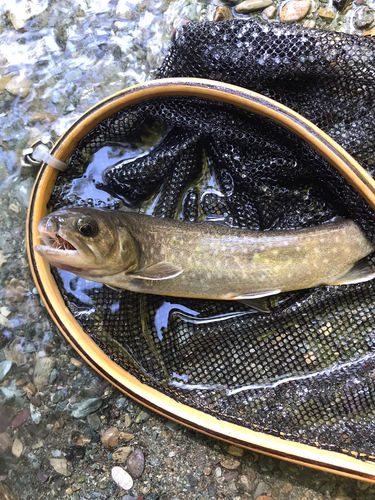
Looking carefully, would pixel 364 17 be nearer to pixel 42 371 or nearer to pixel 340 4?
pixel 340 4

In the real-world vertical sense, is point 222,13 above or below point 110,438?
above

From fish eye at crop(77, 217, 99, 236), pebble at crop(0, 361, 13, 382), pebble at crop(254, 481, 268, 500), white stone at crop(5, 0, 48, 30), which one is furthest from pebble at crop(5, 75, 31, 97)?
pebble at crop(254, 481, 268, 500)

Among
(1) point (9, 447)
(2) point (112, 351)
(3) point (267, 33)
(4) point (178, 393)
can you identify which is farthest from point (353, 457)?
(3) point (267, 33)

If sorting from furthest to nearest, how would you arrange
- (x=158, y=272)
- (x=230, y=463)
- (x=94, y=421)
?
(x=94, y=421) < (x=230, y=463) < (x=158, y=272)

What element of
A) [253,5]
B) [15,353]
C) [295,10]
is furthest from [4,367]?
[295,10]

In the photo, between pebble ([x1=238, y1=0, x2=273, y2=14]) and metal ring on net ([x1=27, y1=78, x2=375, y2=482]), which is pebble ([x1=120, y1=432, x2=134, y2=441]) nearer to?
metal ring on net ([x1=27, y1=78, x2=375, y2=482])
